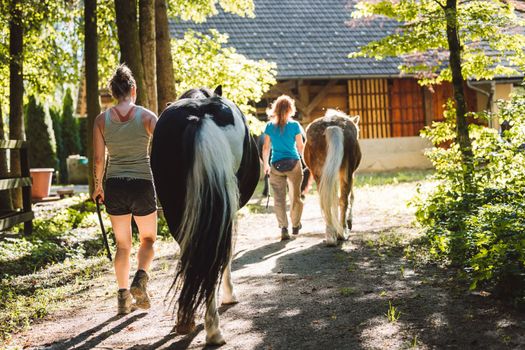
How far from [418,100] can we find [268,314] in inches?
775

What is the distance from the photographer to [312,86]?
23.0 m

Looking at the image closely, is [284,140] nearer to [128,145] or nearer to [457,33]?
[457,33]

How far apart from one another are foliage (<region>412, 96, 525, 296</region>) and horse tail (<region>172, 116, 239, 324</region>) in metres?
1.95

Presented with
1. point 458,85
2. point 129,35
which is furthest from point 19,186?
point 458,85

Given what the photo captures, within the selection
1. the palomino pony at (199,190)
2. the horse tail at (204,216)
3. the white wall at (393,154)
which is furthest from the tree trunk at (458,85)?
the white wall at (393,154)

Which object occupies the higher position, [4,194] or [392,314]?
[4,194]

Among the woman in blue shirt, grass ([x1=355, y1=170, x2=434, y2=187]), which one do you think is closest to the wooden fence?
the woman in blue shirt

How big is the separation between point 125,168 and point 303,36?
65.3ft

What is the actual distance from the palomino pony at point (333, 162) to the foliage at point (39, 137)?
860 inches

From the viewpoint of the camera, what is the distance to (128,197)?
516 centimetres

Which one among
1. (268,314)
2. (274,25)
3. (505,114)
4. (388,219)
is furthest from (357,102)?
(268,314)

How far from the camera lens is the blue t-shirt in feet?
28.8

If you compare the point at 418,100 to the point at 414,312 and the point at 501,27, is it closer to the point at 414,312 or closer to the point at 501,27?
the point at 501,27

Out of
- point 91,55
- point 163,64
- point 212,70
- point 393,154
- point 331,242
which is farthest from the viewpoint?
point 393,154
